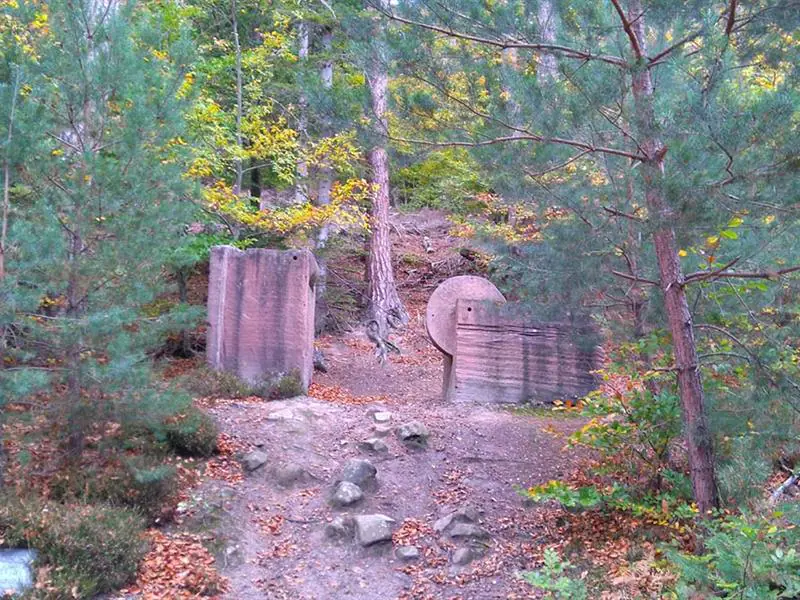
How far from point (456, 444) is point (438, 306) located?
240cm

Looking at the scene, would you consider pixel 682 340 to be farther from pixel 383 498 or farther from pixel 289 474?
pixel 289 474

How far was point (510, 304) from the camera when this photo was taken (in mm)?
7441

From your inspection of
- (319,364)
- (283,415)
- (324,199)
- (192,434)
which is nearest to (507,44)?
(192,434)

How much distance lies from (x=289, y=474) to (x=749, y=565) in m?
4.25

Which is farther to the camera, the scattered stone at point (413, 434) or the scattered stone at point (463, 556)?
the scattered stone at point (413, 434)

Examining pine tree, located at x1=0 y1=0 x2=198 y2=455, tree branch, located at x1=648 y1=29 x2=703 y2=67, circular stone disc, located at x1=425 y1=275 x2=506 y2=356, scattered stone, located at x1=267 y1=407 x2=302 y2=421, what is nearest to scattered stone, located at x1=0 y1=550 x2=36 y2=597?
pine tree, located at x1=0 y1=0 x2=198 y2=455

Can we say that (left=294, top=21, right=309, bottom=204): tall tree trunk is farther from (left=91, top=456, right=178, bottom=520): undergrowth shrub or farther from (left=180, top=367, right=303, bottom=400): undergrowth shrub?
(left=91, top=456, right=178, bottom=520): undergrowth shrub

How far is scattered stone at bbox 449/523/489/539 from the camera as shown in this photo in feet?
20.0

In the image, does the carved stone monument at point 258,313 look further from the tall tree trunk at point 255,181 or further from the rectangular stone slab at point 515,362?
the tall tree trunk at point 255,181

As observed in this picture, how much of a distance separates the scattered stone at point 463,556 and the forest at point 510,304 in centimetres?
6

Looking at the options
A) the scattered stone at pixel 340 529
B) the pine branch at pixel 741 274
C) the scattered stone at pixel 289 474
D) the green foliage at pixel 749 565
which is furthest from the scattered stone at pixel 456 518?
the pine branch at pixel 741 274

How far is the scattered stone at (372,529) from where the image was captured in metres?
5.99

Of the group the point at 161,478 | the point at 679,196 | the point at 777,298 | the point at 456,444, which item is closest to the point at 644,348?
the point at 777,298

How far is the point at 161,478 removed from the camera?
5820 millimetres
